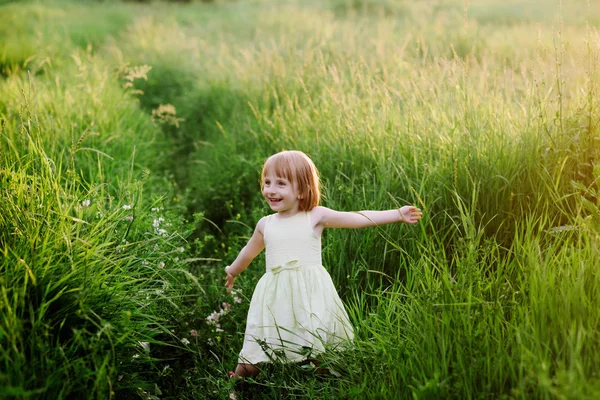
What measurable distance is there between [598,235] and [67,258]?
2338mm

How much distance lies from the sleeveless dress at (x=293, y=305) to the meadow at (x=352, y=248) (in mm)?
114

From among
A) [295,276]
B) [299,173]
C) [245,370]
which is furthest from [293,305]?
[299,173]

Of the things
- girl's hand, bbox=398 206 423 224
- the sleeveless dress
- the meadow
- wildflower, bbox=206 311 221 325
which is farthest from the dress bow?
wildflower, bbox=206 311 221 325

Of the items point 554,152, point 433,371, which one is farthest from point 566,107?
point 433,371

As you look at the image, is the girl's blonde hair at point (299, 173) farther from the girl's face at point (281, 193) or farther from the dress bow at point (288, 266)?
the dress bow at point (288, 266)

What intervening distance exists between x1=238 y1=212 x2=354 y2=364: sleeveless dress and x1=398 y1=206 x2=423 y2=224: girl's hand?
1.53ft

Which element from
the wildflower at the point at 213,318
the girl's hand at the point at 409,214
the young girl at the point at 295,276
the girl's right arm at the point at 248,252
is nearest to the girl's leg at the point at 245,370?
the young girl at the point at 295,276

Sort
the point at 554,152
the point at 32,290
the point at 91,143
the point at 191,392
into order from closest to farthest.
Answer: the point at 32,290 < the point at 191,392 < the point at 554,152 < the point at 91,143

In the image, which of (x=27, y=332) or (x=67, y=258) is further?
(x=67, y=258)

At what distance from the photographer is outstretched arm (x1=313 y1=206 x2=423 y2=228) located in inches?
124

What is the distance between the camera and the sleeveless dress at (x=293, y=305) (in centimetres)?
304

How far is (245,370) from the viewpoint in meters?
3.13

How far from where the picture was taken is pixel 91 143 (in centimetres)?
543

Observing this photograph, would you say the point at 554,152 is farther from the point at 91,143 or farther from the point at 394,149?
the point at 91,143
